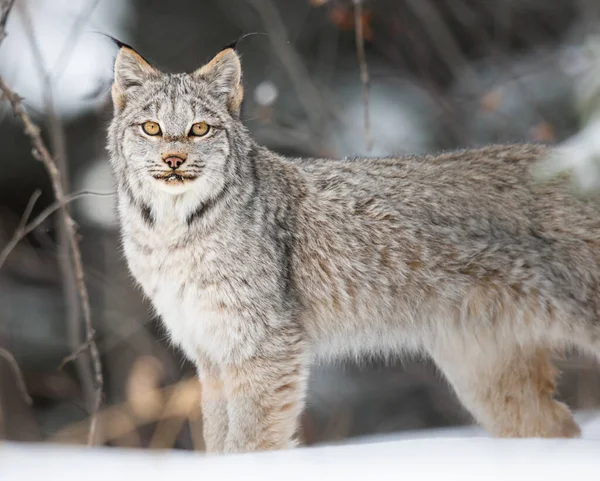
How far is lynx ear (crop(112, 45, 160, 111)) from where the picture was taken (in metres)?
4.95

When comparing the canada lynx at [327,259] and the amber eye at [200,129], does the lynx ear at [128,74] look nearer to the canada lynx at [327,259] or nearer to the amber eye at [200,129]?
the canada lynx at [327,259]

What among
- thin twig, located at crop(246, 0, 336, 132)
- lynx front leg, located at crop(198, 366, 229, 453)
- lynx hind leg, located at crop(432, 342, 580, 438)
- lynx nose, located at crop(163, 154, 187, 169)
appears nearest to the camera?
lynx nose, located at crop(163, 154, 187, 169)

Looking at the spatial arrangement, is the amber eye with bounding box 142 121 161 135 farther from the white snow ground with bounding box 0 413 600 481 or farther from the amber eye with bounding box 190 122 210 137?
the white snow ground with bounding box 0 413 600 481

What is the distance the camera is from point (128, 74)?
4980 millimetres

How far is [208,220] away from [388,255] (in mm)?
1010

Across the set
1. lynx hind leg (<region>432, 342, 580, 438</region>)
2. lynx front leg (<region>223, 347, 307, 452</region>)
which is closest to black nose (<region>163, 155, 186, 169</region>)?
lynx front leg (<region>223, 347, 307, 452</region>)

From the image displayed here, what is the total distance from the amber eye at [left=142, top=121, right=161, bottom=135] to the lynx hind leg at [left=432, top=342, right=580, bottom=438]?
6.60 feet

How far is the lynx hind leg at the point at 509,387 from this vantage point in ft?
17.1

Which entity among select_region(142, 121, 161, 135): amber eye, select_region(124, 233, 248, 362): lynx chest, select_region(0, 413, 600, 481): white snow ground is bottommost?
select_region(0, 413, 600, 481): white snow ground

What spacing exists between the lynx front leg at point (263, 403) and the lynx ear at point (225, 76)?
1.37m

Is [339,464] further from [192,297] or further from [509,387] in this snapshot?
[509,387]

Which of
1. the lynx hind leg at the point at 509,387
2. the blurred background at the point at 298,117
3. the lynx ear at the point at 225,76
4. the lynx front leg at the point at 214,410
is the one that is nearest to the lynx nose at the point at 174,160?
the lynx ear at the point at 225,76

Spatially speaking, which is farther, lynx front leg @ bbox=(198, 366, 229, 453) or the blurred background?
the blurred background

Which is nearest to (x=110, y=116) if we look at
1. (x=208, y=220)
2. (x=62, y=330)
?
(x=208, y=220)
